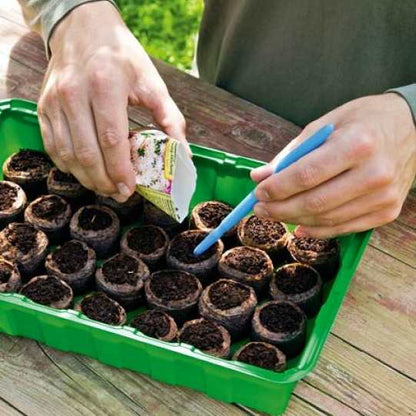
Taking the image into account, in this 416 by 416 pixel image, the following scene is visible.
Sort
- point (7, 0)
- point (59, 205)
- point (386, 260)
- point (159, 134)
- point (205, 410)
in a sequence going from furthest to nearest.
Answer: point (7, 0), point (59, 205), point (386, 260), point (159, 134), point (205, 410)

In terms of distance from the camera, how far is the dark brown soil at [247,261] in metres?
1.45

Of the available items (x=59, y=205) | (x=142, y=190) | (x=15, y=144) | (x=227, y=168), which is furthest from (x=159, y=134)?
(x=15, y=144)

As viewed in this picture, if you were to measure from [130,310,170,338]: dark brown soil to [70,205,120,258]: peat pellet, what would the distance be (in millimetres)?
226

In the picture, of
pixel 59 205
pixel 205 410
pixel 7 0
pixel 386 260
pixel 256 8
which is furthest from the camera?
pixel 7 0

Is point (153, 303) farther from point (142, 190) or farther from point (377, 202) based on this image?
point (377, 202)

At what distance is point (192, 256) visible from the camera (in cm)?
148

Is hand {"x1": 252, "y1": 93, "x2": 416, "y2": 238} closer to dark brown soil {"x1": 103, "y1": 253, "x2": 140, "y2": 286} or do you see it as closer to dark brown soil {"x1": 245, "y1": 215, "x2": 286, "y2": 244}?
dark brown soil {"x1": 245, "y1": 215, "x2": 286, "y2": 244}

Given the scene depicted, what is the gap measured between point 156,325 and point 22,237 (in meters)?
0.36

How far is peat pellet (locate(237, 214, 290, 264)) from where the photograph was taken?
1508 mm

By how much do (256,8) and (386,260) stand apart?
644 millimetres

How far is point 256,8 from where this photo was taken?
167 centimetres

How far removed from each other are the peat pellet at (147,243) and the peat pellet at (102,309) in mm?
145

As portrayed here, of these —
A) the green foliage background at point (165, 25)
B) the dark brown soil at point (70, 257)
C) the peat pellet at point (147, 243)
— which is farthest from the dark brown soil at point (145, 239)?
the green foliage background at point (165, 25)

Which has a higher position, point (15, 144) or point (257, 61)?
point (257, 61)
